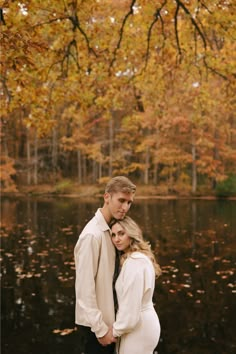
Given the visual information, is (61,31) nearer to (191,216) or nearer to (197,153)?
(191,216)

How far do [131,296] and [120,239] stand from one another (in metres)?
0.46

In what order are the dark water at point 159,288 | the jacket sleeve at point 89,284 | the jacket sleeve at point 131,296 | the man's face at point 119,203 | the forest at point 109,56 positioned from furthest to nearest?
1. the forest at point 109,56
2. the dark water at point 159,288
3. the man's face at point 119,203
4. the jacket sleeve at point 89,284
5. the jacket sleeve at point 131,296

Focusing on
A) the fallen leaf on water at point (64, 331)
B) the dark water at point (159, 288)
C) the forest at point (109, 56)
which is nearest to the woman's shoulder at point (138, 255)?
the forest at point (109, 56)

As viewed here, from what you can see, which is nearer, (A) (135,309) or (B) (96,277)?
(A) (135,309)

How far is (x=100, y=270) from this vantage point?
10.7ft

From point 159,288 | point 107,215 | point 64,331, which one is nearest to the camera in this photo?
point 107,215

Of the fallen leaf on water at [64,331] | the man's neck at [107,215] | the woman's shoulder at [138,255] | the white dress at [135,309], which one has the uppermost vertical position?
the man's neck at [107,215]

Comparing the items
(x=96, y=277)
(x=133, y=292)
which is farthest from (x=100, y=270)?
(x=133, y=292)

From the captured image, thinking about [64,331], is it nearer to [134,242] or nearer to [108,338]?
[108,338]

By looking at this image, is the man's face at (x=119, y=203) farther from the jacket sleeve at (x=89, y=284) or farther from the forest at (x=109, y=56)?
the forest at (x=109, y=56)

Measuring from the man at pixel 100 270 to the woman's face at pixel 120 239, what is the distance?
9 centimetres

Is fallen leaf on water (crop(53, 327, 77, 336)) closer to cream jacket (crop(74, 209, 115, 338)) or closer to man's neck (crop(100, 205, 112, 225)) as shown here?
cream jacket (crop(74, 209, 115, 338))

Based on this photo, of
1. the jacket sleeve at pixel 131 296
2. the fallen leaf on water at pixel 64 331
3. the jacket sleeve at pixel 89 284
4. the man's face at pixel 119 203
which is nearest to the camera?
the jacket sleeve at pixel 131 296

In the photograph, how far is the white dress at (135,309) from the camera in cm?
298
